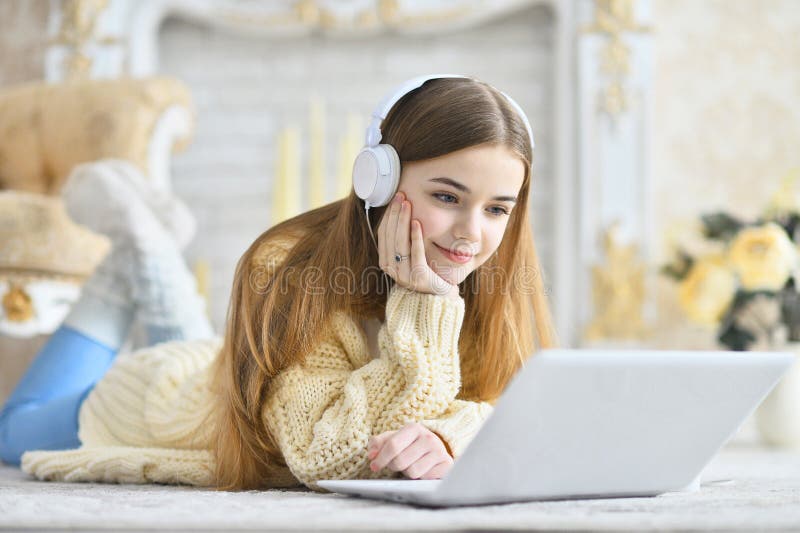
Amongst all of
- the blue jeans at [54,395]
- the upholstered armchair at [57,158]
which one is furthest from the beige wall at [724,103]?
the blue jeans at [54,395]

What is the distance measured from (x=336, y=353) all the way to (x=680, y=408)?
39cm

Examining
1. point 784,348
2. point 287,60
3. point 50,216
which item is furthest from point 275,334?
point 287,60

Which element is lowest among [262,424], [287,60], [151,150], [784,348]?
[784,348]

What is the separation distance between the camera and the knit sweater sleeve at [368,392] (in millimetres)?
871

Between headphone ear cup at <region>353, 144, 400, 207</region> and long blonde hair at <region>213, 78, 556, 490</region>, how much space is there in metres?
0.02

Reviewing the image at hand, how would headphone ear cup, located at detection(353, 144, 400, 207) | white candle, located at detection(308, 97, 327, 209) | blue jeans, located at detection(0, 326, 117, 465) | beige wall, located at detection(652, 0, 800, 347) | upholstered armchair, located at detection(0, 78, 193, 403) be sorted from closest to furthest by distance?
headphone ear cup, located at detection(353, 144, 400, 207), blue jeans, located at detection(0, 326, 117, 465), upholstered armchair, located at detection(0, 78, 193, 403), white candle, located at detection(308, 97, 327, 209), beige wall, located at detection(652, 0, 800, 347)

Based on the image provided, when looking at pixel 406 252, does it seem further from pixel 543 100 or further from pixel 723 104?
pixel 723 104

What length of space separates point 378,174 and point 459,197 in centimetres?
8

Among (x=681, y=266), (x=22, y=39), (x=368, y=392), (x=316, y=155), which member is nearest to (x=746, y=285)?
(x=681, y=266)

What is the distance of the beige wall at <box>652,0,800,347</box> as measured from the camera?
3.08 metres

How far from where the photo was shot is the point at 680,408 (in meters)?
0.70

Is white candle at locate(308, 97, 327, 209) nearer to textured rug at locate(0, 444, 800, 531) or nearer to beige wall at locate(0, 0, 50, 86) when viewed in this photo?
beige wall at locate(0, 0, 50, 86)

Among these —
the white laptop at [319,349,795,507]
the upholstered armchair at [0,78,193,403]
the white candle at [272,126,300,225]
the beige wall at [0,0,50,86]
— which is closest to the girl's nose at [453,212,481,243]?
the white laptop at [319,349,795,507]

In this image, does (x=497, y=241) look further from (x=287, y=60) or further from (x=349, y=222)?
(x=287, y=60)
